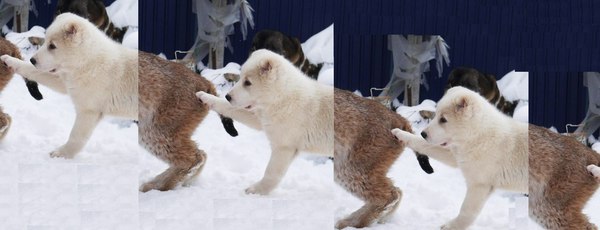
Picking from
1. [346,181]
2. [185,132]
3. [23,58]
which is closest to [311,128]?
[346,181]

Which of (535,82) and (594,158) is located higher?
(535,82)

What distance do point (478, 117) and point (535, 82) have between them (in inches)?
20.4

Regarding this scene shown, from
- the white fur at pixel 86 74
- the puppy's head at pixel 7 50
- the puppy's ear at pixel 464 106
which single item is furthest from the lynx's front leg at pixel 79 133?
the puppy's ear at pixel 464 106

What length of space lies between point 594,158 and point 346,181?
1.68 meters

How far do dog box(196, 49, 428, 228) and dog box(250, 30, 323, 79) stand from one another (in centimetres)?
5

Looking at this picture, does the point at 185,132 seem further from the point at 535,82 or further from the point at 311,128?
the point at 535,82

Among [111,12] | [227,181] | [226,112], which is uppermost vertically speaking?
[111,12]

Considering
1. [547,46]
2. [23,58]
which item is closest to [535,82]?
[547,46]

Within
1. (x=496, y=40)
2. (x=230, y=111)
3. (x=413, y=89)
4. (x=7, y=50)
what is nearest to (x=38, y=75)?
(x=7, y=50)

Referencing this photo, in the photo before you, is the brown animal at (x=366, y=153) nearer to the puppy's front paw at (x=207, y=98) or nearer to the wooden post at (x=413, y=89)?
the wooden post at (x=413, y=89)

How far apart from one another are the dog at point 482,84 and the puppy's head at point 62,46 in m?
2.44

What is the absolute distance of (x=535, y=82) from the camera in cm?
650

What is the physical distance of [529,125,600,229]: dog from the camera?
6.46m

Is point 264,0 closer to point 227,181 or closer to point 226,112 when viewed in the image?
point 226,112
